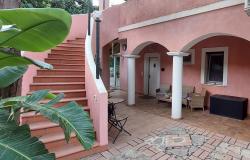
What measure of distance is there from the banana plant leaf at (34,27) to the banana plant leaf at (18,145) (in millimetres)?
442

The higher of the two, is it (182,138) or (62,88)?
(62,88)

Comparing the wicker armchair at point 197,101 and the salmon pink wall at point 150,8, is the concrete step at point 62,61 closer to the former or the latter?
the salmon pink wall at point 150,8

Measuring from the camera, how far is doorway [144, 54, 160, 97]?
1109 cm

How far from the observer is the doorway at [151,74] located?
11.1 m

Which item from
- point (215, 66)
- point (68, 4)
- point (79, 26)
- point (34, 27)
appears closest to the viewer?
point (34, 27)

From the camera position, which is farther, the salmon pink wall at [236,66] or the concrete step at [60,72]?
the salmon pink wall at [236,66]

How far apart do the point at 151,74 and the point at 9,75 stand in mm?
10424

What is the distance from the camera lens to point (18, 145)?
932mm

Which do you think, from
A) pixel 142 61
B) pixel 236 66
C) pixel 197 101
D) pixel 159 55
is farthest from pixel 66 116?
pixel 142 61

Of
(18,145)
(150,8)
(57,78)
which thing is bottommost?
(18,145)

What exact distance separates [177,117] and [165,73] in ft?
13.0

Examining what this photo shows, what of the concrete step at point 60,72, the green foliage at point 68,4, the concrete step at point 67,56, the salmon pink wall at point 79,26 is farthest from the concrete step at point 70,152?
the green foliage at point 68,4

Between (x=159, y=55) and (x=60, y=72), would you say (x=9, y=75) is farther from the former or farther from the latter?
(x=159, y=55)

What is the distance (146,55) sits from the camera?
11.7m
